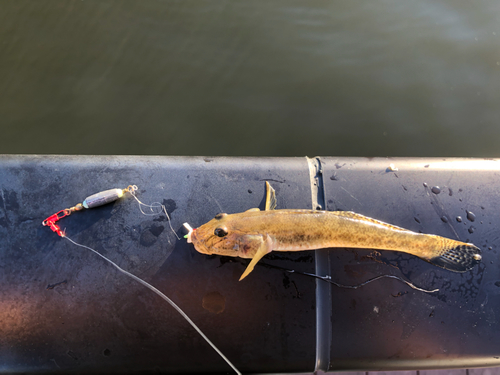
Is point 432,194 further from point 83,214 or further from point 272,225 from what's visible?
point 83,214

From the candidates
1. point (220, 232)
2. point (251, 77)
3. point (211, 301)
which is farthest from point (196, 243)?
point (251, 77)

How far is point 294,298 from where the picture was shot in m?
2.21

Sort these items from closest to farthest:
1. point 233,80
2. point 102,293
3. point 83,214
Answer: point 102,293 → point 83,214 → point 233,80

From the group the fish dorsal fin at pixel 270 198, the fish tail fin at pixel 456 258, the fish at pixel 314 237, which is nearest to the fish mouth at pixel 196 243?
the fish at pixel 314 237

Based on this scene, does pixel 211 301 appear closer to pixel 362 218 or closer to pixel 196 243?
pixel 196 243

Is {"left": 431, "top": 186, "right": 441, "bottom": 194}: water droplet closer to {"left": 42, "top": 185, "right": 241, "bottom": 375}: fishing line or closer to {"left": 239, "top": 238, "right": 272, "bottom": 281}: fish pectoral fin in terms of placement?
{"left": 239, "top": 238, "right": 272, "bottom": 281}: fish pectoral fin

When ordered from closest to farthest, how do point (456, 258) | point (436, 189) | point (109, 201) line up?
point (456, 258)
point (109, 201)
point (436, 189)

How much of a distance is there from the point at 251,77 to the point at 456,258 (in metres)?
3.46

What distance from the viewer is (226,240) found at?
219cm

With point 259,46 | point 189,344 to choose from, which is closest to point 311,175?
point 189,344

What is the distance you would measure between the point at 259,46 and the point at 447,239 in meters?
3.71

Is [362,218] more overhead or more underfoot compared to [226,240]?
more overhead

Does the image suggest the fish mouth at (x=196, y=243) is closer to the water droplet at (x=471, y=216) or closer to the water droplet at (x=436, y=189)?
the water droplet at (x=436, y=189)

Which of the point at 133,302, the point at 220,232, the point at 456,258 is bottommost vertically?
the point at 133,302
